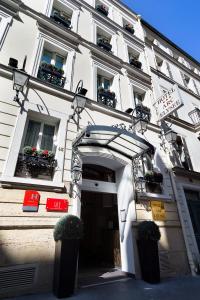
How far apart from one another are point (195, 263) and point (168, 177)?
312cm

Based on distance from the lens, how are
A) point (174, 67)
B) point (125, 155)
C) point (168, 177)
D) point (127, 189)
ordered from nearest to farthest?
point (127, 189)
point (125, 155)
point (168, 177)
point (174, 67)

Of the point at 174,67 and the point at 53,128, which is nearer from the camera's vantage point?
the point at 53,128

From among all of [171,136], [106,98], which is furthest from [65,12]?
[171,136]

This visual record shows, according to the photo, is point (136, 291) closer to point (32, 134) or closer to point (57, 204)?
point (57, 204)

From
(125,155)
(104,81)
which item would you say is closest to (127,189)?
(125,155)

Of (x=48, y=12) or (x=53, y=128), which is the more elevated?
(x=48, y=12)

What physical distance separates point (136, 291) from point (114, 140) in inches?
168

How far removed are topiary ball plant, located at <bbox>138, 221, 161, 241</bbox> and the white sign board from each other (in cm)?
520

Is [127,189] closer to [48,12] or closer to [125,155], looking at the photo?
[125,155]

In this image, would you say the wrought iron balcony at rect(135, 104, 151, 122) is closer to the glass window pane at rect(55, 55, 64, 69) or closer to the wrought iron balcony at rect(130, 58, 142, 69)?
the wrought iron balcony at rect(130, 58, 142, 69)

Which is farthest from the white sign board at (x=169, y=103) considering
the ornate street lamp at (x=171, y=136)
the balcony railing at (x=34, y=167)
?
the balcony railing at (x=34, y=167)

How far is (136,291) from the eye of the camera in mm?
4367

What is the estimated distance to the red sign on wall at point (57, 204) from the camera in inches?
187

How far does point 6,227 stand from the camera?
4.09m
